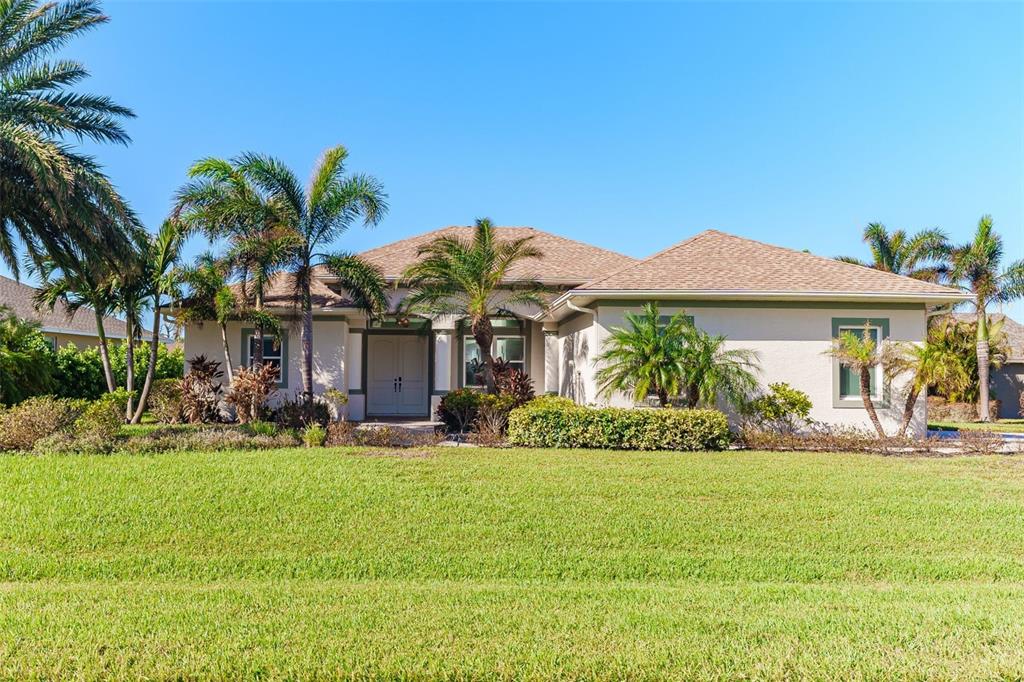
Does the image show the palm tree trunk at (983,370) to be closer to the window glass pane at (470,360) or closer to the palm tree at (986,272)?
the palm tree at (986,272)

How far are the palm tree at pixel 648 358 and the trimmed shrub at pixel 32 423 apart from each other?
438 inches

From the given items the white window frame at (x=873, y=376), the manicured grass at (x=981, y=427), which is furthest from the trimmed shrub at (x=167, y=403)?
the manicured grass at (x=981, y=427)

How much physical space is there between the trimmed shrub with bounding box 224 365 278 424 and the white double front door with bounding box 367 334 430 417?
4430 millimetres

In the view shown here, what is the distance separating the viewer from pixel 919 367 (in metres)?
13.0

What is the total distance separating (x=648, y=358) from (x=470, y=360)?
7.23m

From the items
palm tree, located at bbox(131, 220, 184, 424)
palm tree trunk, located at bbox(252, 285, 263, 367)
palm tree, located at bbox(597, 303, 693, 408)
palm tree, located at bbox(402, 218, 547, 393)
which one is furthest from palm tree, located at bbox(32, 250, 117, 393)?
palm tree, located at bbox(597, 303, 693, 408)

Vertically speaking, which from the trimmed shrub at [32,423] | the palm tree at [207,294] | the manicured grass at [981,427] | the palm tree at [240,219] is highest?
the palm tree at [240,219]

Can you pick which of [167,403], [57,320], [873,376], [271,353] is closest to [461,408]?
A: [271,353]

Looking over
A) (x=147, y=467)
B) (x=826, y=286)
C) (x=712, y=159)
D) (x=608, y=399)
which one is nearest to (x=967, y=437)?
(x=826, y=286)

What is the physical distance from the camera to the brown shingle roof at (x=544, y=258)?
19.3m

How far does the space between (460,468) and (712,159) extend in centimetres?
1352

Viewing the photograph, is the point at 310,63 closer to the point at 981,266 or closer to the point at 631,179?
the point at 631,179

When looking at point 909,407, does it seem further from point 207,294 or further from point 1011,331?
point 1011,331

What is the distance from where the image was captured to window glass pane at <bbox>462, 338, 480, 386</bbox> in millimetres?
18891
